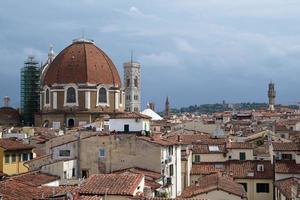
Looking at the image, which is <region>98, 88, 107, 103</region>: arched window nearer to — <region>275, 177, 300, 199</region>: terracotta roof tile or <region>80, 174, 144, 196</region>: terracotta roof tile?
<region>275, 177, 300, 199</region>: terracotta roof tile

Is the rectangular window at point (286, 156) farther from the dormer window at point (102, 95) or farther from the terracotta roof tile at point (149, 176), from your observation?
the dormer window at point (102, 95)

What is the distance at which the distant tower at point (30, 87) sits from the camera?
103 metres

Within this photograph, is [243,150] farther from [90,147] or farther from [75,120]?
[75,120]

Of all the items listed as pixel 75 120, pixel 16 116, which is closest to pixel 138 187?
pixel 75 120

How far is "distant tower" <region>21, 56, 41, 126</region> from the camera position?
10281cm

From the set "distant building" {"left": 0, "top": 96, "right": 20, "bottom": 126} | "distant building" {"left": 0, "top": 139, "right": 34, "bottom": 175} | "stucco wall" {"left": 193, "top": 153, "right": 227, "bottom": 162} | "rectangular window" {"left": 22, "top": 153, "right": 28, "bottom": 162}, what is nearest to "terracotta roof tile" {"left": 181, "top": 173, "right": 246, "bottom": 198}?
"distant building" {"left": 0, "top": 139, "right": 34, "bottom": 175}

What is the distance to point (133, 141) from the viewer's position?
37.9 meters

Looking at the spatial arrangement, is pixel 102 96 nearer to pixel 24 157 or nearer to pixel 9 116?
pixel 9 116

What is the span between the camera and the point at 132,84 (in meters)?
154

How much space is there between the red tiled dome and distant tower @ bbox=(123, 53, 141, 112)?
58601 millimetres

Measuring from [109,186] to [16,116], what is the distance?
7575 centimetres

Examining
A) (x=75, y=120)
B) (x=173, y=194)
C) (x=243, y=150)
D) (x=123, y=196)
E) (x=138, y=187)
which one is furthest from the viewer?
(x=75, y=120)

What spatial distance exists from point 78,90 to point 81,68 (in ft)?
12.9

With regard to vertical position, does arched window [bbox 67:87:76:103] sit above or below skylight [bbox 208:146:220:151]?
above
